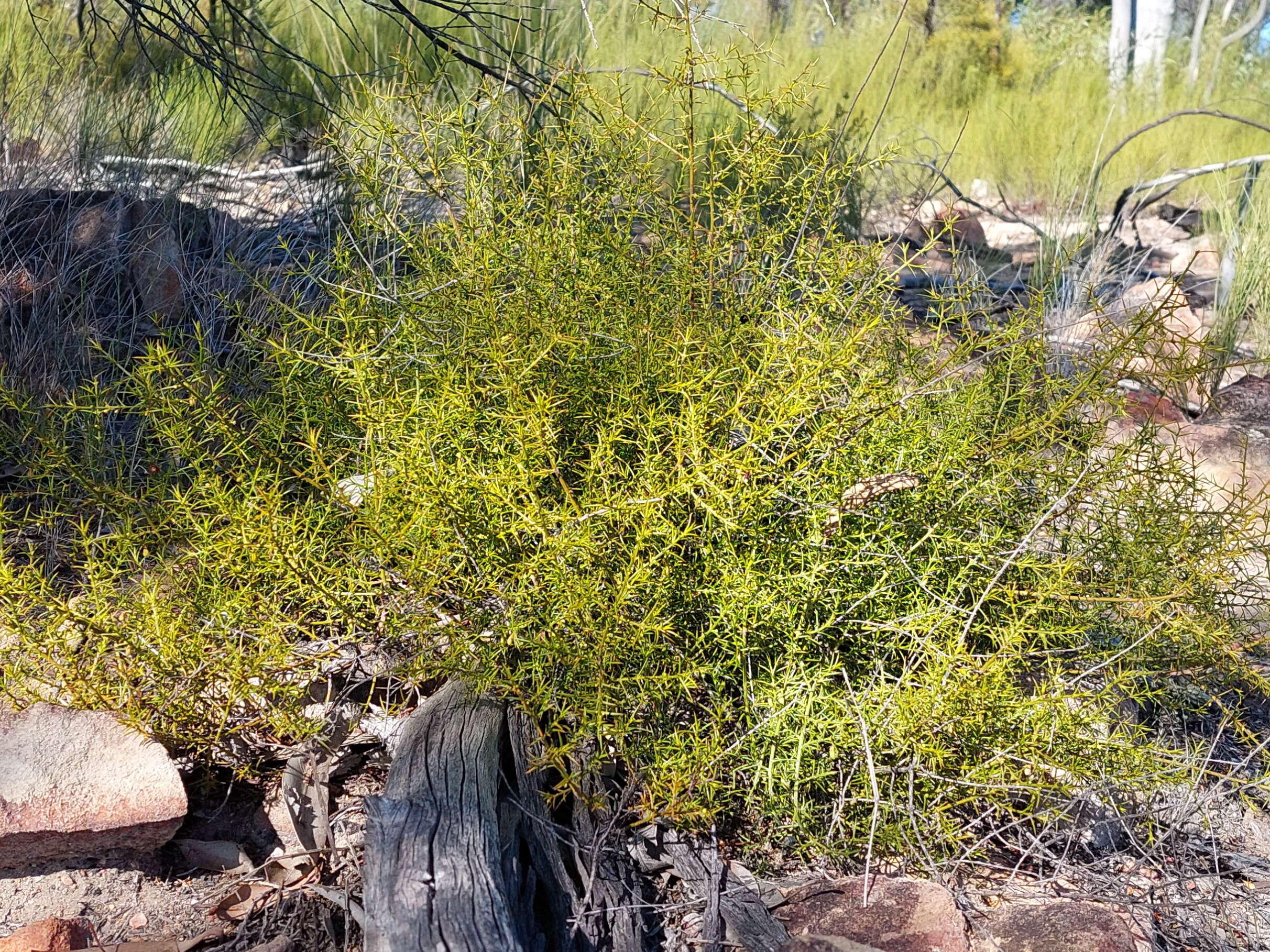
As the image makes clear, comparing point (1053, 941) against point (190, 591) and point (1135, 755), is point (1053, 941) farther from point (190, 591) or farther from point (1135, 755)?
point (190, 591)

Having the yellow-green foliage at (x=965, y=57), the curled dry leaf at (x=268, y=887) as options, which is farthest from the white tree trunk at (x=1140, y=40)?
the curled dry leaf at (x=268, y=887)

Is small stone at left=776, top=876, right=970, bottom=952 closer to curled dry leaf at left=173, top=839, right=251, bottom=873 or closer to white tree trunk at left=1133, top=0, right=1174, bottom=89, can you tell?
curled dry leaf at left=173, top=839, right=251, bottom=873

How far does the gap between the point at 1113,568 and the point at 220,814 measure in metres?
1.97

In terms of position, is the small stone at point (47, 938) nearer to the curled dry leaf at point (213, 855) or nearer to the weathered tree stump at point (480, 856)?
the curled dry leaf at point (213, 855)

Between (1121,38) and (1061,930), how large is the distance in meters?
12.9

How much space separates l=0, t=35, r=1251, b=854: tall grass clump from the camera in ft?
6.46

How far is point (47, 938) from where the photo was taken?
1898mm

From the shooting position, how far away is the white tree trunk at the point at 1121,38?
1145 centimetres

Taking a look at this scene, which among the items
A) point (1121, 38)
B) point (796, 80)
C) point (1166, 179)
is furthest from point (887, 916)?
point (1121, 38)

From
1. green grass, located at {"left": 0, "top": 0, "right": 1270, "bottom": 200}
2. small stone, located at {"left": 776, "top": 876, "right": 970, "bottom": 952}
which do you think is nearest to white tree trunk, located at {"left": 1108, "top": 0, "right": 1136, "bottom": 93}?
green grass, located at {"left": 0, "top": 0, "right": 1270, "bottom": 200}

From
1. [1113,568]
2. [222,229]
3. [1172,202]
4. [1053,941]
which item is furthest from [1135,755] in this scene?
[1172,202]

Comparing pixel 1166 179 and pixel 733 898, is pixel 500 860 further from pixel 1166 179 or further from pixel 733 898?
pixel 1166 179

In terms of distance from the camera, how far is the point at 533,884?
74.9 inches

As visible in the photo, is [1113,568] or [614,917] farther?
[1113,568]
